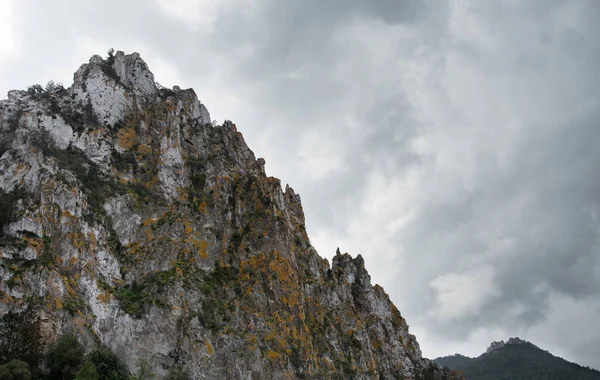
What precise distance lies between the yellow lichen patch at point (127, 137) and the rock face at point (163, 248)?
354mm

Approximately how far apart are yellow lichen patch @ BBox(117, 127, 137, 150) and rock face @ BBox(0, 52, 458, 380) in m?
0.35

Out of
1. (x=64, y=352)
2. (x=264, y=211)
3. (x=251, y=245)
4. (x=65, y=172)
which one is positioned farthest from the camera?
(x=264, y=211)

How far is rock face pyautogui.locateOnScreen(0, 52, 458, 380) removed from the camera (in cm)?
5362

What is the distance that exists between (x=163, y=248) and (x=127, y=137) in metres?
25.3

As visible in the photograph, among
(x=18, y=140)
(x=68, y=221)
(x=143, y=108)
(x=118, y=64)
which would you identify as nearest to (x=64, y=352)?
(x=68, y=221)

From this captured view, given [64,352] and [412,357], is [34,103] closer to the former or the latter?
[64,352]

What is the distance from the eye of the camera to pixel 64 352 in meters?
44.1

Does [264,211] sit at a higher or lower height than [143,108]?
lower

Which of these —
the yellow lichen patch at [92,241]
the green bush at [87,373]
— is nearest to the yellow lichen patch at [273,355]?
the green bush at [87,373]

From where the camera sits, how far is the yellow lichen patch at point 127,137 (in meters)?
78.1

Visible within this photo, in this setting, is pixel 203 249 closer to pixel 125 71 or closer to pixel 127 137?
pixel 127 137

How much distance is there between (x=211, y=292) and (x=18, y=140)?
34.7 m

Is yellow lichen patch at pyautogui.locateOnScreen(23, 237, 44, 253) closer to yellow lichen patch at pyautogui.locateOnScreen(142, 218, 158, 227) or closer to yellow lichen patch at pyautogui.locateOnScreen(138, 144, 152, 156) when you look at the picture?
yellow lichen patch at pyautogui.locateOnScreen(142, 218, 158, 227)

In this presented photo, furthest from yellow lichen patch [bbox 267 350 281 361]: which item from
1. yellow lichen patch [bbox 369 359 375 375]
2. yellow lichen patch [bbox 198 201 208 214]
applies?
yellow lichen patch [bbox 369 359 375 375]
